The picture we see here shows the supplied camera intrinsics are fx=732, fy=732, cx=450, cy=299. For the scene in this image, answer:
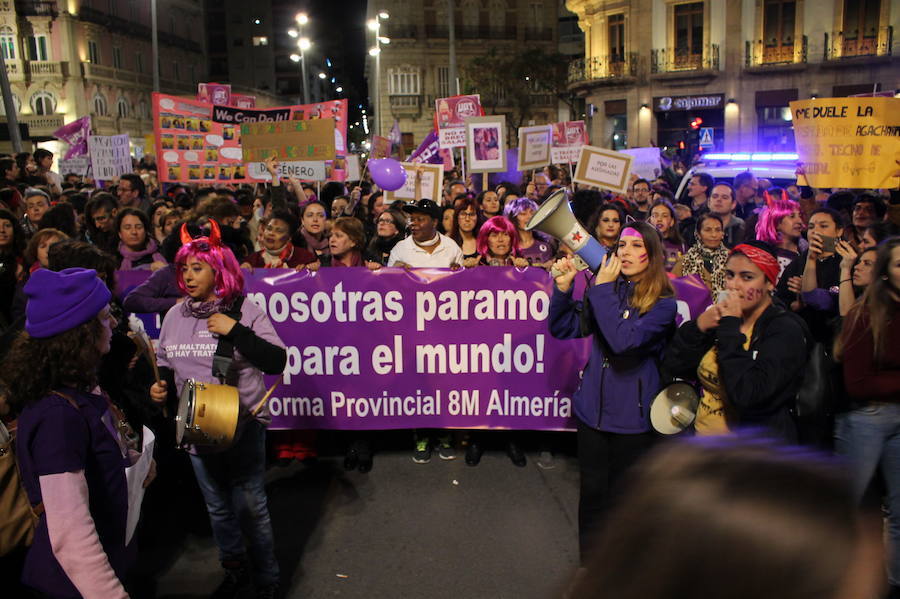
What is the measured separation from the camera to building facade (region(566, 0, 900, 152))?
33562mm

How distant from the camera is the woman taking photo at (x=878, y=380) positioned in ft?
11.3

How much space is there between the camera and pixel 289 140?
9.77 meters

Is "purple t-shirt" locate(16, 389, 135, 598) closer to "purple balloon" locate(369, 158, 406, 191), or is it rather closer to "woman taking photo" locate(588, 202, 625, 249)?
"woman taking photo" locate(588, 202, 625, 249)

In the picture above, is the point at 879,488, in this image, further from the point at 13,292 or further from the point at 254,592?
the point at 13,292

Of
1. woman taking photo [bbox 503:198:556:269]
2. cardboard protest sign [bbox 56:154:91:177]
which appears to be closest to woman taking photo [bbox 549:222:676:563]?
woman taking photo [bbox 503:198:556:269]

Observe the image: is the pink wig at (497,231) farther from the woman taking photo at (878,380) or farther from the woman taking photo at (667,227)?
the woman taking photo at (878,380)

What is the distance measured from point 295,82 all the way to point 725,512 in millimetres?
96624

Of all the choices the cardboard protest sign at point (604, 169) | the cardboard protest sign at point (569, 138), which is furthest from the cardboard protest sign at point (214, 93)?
the cardboard protest sign at point (604, 169)

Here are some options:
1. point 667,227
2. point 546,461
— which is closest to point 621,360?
point 546,461

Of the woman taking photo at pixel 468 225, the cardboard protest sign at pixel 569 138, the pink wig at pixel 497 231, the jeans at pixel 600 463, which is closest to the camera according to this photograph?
the jeans at pixel 600 463

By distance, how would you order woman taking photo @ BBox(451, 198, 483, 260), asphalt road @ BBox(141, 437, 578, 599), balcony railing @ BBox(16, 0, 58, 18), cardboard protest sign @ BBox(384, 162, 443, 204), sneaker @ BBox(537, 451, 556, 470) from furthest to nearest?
balcony railing @ BBox(16, 0, 58, 18)
cardboard protest sign @ BBox(384, 162, 443, 204)
woman taking photo @ BBox(451, 198, 483, 260)
sneaker @ BBox(537, 451, 556, 470)
asphalt road @ BBox(141, 437, 578, 599)

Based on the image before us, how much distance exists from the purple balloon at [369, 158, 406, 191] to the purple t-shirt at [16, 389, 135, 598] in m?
7.00

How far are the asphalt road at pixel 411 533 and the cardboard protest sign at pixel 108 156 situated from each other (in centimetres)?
1018

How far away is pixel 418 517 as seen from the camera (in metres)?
4.74
